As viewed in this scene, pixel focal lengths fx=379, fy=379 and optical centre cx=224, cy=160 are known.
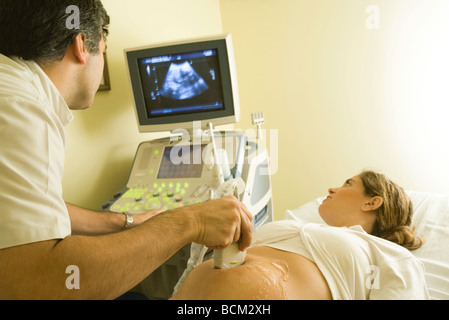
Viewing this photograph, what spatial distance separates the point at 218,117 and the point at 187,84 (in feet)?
0.73

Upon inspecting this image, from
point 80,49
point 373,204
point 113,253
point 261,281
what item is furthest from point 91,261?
point 373,204

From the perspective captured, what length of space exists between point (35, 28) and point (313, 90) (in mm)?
1974

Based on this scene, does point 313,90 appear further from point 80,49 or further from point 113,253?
point 113,253

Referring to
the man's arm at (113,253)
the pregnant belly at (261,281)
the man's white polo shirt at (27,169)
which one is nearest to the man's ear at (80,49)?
the man's white polo shirt at (27,169)

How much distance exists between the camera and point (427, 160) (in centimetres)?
237

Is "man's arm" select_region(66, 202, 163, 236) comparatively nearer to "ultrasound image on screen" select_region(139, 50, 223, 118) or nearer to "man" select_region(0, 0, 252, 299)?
"man" select_region(0, 0, 252, 299)

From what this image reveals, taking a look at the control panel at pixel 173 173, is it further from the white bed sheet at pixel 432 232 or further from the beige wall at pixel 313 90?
the white bed sheet at pixel 432 232

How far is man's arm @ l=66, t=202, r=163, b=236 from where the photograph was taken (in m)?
1.40

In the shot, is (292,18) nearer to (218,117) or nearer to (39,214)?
(218,117)

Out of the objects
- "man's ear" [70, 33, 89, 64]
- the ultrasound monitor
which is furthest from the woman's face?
"man's ear" [70, 33, 89, 64]

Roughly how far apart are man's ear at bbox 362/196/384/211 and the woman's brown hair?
2cm
